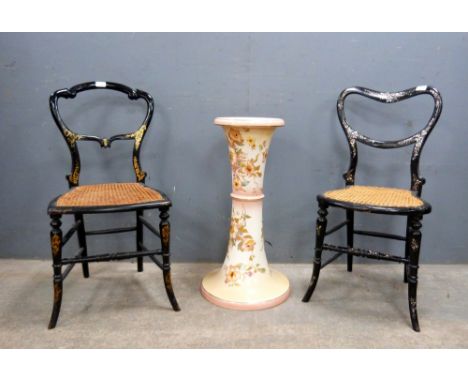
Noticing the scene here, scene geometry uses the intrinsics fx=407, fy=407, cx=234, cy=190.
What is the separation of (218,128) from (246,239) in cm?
66

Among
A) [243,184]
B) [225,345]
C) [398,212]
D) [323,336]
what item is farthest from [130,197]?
[398,212]

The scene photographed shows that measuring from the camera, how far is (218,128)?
221cm

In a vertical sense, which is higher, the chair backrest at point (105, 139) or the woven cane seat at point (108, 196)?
the chair backrest at point (105, 139)

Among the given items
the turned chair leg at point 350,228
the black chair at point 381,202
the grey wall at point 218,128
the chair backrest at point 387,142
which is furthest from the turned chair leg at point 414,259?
the grey wall at point 218,128

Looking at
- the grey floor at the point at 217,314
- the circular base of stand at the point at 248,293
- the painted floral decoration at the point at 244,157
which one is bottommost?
the grey floor at the point at 217,314

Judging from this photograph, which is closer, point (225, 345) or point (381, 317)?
point (225, 345)

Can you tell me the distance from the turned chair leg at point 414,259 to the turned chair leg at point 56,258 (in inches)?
55.4

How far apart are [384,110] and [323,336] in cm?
125

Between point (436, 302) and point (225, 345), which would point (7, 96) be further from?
point (436, 302)

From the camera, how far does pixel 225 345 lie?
1551 mm

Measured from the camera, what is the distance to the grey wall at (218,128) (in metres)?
2.13

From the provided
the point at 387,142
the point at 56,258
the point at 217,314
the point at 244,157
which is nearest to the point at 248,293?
the point at 217,314

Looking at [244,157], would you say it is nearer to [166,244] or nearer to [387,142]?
[166,244]

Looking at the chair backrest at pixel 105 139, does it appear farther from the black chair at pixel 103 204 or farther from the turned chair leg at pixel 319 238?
the turned chair leg at pixel 319 238
